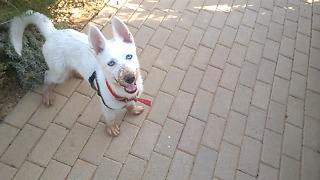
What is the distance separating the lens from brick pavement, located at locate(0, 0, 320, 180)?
144 inches

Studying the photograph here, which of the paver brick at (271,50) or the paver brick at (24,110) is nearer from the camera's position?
the paver brick at (24,110)

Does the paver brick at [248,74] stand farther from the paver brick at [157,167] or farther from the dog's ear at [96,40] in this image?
the dog's ear at [96,40]

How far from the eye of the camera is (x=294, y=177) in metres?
3.84

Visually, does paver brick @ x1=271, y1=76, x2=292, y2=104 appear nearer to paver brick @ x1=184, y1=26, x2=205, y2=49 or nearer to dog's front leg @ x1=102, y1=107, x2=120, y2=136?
paver brick @ x1=184, y1=26, x2=205, y2=49

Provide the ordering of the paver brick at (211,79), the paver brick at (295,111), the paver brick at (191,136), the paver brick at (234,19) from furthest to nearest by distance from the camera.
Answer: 1. the paver brick at (234,19)
2. the paver brick at (211,79)
3. the paver brick at (295,111)
4. the paver brick at (191,136)

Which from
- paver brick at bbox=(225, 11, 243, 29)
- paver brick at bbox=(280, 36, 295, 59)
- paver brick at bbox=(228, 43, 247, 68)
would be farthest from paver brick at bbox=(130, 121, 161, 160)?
paver brick at bbox=(280, 36, 295, 59)

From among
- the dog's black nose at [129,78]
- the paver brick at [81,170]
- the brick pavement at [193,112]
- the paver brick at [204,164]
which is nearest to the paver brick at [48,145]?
the brick pavement at [193,112]

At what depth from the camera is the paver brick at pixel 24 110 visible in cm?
381

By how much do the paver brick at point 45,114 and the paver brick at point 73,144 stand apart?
0.35 meters

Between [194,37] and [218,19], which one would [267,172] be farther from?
[218,19]

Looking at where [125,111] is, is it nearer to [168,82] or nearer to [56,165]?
[168,82]

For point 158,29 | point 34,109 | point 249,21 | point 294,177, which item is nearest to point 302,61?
point 249,21

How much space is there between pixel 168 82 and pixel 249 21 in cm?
229

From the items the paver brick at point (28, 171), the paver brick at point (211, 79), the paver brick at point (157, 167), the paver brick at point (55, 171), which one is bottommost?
the paver brick at point (157, 167)
